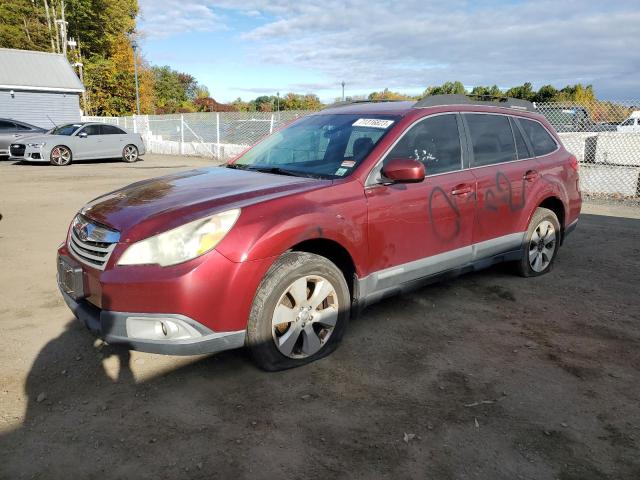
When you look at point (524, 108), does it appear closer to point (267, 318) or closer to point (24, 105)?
point (267, 318)

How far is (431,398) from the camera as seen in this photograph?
117 inches

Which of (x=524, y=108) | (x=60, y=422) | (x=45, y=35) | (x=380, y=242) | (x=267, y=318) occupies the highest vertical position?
(x=45, y=35)

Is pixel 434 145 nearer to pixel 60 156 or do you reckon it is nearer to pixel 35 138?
pixel 60 156

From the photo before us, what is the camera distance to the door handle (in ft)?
13.4

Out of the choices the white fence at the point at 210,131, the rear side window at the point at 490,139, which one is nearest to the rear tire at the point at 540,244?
the rear side window at the point at 490,139

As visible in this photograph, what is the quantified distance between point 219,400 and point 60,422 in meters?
0.84

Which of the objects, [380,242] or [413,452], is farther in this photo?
[380,242]

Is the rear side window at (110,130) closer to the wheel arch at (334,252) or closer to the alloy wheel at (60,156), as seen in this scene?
the alloy wheel at (60,156)

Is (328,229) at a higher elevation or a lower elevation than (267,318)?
higher

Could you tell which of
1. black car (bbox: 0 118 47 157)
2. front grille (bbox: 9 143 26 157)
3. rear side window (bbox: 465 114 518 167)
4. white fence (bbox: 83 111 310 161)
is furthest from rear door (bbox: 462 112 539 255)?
black car (bbox: 0 118 47 157)

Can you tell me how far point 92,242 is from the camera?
313 centimetres

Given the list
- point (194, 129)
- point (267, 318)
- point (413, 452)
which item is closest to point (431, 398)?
point (413, 452)

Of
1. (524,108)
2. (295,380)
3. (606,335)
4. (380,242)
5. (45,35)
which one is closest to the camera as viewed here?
(295,380)

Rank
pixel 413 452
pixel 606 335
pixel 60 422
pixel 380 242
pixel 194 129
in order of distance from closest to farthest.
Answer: pixel 413 452, pixel 60 422, pixel 380 242, pixel 606 335, pixel 194 129
